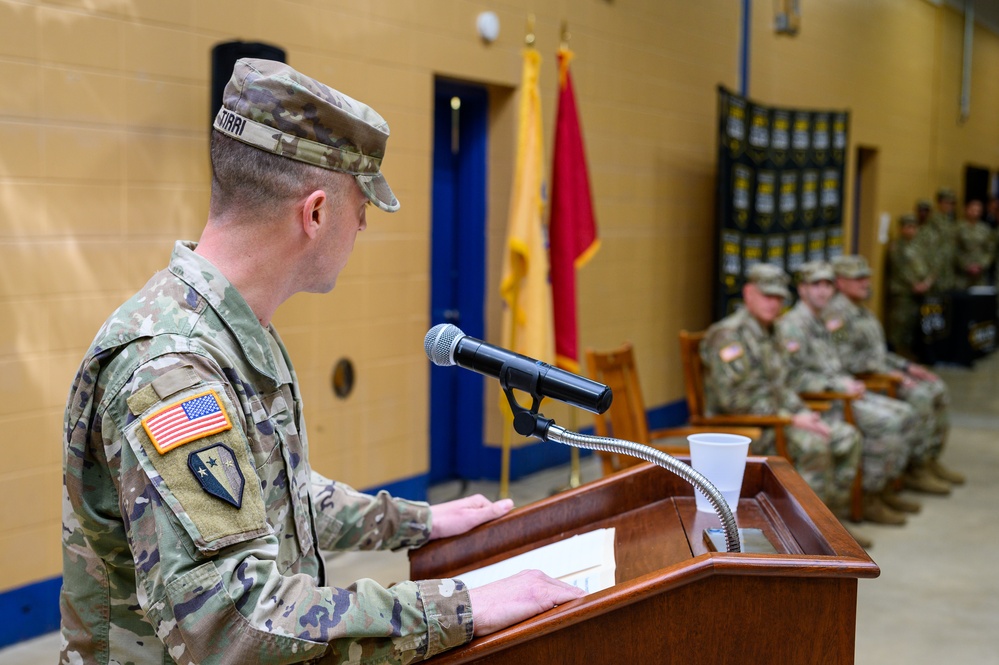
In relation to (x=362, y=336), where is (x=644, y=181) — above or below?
above

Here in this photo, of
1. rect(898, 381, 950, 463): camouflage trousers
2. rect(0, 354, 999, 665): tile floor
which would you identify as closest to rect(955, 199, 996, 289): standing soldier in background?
rect(0, 354, 999, 665): tile floor

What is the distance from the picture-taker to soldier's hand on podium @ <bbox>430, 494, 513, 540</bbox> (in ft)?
4.64

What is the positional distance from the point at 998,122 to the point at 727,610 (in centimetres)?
1380

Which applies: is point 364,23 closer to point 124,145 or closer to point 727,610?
point 124,145

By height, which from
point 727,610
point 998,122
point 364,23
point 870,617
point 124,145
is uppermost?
point 998,122

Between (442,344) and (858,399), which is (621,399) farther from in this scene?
(442,344)

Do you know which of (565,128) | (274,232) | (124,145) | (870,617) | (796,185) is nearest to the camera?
(274,232)

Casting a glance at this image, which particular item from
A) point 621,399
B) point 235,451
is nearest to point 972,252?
point 621,399

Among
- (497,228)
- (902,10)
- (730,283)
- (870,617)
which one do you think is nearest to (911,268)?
(902,10)

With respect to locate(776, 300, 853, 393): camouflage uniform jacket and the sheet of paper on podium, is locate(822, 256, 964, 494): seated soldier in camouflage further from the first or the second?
the sheet of paper on podium

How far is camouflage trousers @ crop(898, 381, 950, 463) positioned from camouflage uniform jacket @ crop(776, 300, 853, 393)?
0.46m

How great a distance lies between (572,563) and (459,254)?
3.73 metres

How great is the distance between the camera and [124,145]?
3078 millimetres

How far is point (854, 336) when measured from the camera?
17.1 feet
